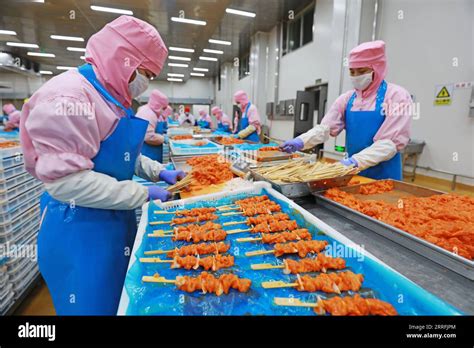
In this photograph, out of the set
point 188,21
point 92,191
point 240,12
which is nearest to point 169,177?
point 92,191

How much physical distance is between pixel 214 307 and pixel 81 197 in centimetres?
90

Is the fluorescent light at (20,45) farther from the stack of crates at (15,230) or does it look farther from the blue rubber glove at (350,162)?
the blue rubber glove at (350,162)

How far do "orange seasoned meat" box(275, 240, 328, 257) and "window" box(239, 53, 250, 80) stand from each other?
1513 cm

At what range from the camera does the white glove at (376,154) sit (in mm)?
2498

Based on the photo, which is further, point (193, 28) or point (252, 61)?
point (252, 61)

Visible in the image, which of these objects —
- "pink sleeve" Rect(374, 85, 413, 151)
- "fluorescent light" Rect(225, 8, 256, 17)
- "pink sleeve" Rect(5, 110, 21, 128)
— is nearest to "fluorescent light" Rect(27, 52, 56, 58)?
"pink sleeve" Rect(5, 110, 21, 128)

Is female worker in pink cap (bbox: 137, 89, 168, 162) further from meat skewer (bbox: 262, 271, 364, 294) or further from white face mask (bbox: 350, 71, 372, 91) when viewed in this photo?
meat skewer (bbox: 262, 271, 364, 294)

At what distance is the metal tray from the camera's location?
1.17 metres

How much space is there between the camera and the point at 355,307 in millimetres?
985

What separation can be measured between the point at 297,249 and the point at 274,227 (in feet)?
0.85

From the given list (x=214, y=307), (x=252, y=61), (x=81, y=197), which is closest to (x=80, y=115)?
(x=81, y=197)

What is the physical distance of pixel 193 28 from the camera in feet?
31.8

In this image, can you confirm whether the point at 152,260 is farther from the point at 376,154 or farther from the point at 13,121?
the point at 13,121
